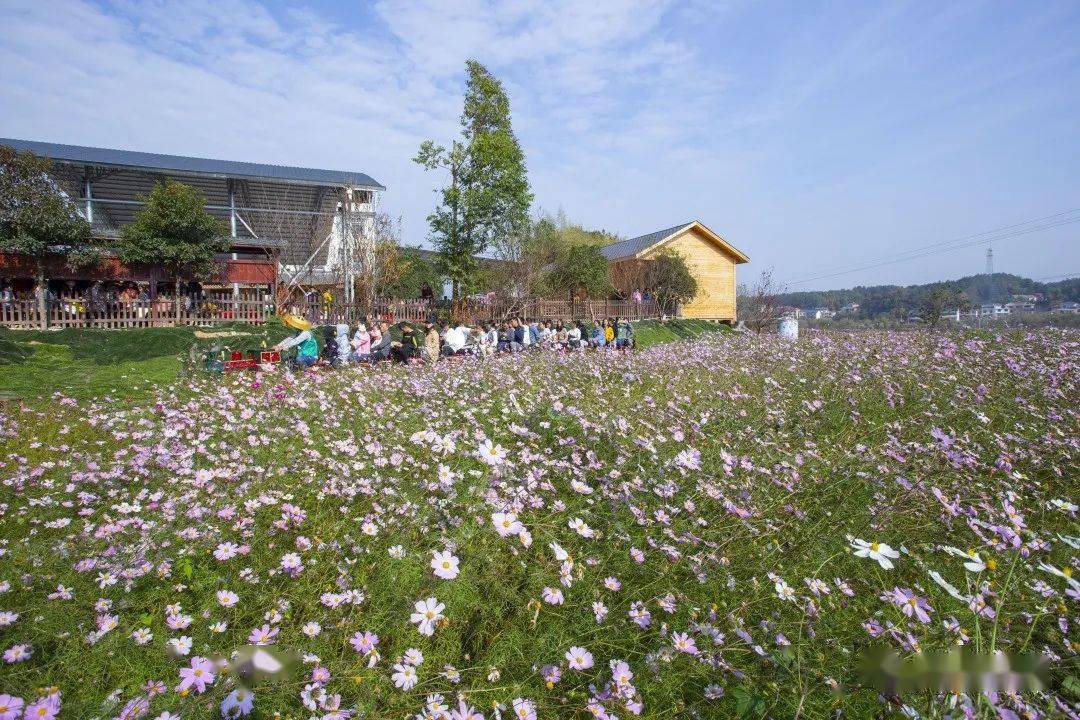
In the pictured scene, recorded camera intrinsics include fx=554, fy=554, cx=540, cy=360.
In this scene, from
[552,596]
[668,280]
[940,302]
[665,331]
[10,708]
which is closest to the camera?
[10,708]

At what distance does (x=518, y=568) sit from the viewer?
7.12 ft

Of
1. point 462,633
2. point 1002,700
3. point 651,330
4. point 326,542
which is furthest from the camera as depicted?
point 651,330

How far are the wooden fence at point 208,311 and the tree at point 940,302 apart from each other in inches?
770

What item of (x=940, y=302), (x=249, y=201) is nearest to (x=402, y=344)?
(x=249, y=201)

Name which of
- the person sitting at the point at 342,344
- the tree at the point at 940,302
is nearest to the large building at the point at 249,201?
the person sitting at the point at 342,344

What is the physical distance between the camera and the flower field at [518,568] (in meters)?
1.58

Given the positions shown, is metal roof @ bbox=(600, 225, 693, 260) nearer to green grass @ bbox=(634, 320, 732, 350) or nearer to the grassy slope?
green grass @ bbox=(634, 320, 732, 350)

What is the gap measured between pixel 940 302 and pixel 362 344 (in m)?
28.8

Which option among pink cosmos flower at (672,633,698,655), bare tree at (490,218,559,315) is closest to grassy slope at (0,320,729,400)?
pink cosmos flower at (672,633,698,655)

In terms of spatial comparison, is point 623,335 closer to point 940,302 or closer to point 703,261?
point 703,261

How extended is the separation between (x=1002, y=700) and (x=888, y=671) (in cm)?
87

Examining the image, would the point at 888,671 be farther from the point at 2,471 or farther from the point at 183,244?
the point at 183,244

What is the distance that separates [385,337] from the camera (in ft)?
38.3

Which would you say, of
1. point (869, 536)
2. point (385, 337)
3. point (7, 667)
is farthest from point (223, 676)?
point (385, 337)
